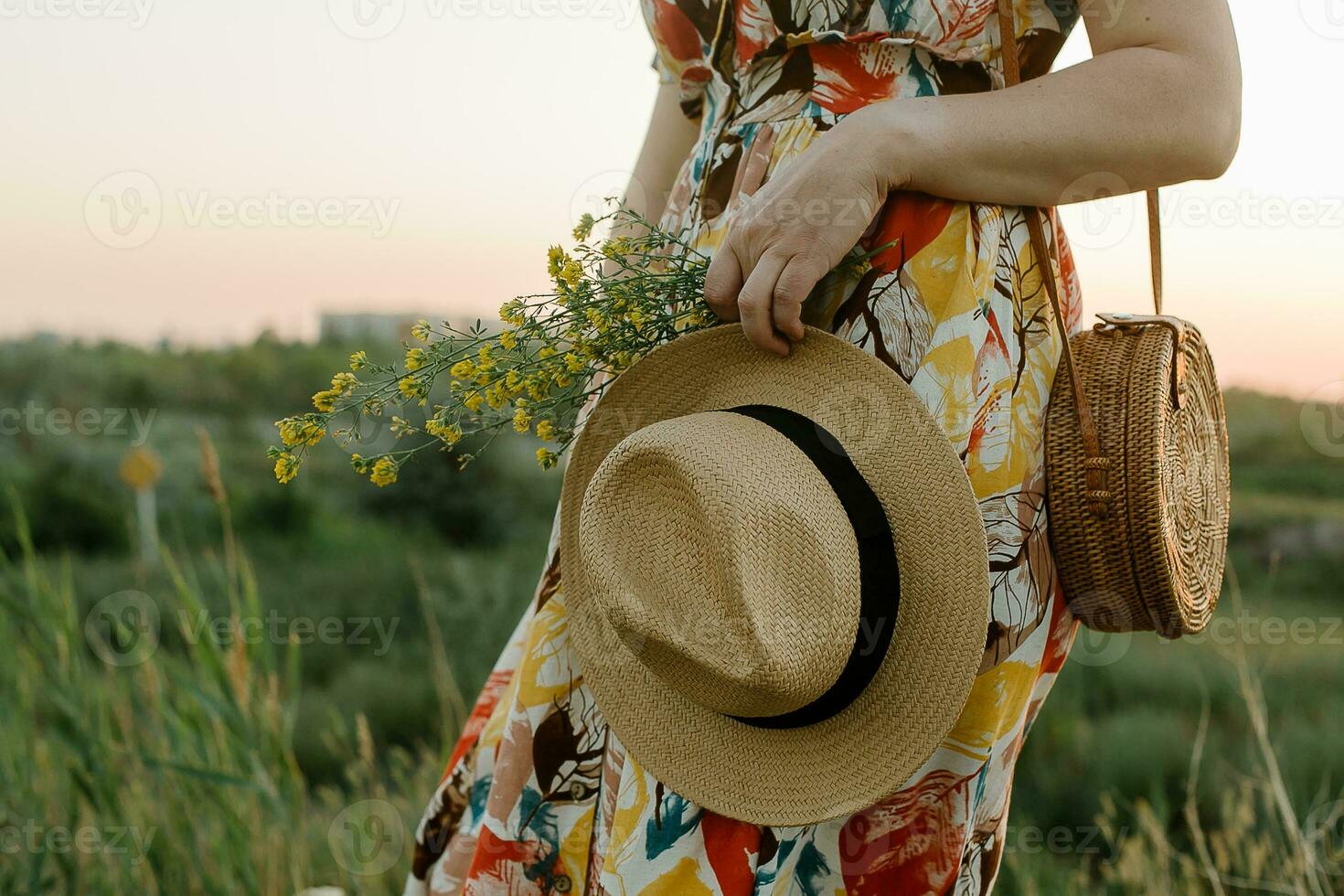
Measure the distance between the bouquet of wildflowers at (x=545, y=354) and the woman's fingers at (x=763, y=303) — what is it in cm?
12

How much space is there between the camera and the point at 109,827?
2373mm

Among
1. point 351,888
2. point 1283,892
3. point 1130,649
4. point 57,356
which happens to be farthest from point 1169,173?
point 57,356

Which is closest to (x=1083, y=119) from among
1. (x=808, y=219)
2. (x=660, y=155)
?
(x=808, y=219)

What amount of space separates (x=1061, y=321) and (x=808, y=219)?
0.30m

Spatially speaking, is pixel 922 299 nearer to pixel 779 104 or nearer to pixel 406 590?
pixel 779 104

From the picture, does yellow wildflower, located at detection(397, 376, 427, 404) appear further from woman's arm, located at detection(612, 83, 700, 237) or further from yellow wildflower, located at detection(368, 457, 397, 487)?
woman's arm, located at detection(612, 83, 700, 237)

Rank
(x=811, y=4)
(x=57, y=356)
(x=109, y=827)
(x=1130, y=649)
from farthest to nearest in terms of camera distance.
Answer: (x=57, y=356) → (x=1130, y=649) → (x=109, y=827) → (x=811, y=4)

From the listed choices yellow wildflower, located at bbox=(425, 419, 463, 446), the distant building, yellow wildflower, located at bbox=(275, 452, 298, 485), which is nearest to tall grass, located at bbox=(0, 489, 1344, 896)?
yellow wildflower, located at bbox=(275, 452, 298, 485)

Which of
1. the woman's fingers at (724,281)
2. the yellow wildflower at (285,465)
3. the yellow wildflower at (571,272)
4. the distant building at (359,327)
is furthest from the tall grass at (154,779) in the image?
the distant building at (359,327)

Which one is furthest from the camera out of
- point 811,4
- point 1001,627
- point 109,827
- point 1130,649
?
point 1130,649

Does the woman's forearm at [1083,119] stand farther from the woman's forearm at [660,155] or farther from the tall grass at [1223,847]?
the tall grass at [1223,847]

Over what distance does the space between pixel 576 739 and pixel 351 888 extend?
5.47ft

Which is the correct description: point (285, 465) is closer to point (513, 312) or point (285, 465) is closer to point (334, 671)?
point (513, 312)

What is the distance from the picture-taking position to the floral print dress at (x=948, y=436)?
1.06 meters
